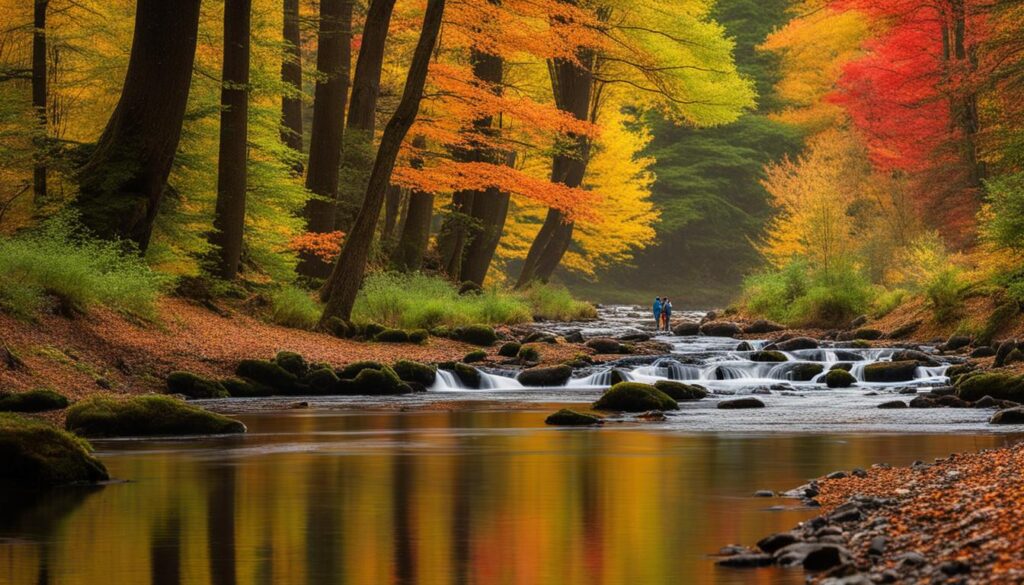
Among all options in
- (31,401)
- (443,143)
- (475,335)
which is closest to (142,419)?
(31,401)

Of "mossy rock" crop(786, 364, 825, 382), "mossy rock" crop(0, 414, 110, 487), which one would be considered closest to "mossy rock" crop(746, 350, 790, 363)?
"mossy rock" crop(786, 364, 825, 382)

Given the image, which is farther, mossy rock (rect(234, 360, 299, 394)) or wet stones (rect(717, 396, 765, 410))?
mossy rock (rect(234, 360, 299, 394))

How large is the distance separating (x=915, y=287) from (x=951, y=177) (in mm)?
2809

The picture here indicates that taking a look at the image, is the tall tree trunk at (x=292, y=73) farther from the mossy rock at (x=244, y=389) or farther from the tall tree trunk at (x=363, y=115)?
the mossy rock at (x=244, y=389)

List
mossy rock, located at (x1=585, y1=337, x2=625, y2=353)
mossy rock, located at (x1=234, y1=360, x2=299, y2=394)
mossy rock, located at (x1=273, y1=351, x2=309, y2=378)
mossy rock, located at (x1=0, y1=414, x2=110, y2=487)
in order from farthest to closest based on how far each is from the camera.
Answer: mossy rock, located at (x1=585, y1=337, x2=625, y2=353) < mossy rock, located at (x1=273, y1=351, x2=309, y2=378) < mossy rock, located at (x1=234, y1=360, x2=299, y2=394) < mossy rock, located at (x1=0, y1=414, x2=110, y2=487)

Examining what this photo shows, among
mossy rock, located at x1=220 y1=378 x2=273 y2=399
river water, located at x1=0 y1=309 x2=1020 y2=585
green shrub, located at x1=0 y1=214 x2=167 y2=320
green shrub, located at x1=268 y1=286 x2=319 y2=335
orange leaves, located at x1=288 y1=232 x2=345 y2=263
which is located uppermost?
orange leaves, located at x1=288 y1=232 x2=345 y2=263

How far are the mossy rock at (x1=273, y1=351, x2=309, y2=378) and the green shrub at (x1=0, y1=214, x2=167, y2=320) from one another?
6.06 ft

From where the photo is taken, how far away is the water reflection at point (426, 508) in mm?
6922

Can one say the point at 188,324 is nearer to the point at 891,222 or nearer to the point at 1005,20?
the point at 1005,20

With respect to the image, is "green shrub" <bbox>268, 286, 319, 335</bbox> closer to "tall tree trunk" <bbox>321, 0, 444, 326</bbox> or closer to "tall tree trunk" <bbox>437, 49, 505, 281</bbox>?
"tall tree trunk" <bbox>321, 0, 444, 326</bbox>

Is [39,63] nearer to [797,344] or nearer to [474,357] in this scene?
[474,357]

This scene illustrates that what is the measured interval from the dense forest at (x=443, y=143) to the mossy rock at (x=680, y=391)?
20.5ft

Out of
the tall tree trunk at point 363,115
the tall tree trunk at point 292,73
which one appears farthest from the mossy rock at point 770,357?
the tall tree trunk at point 292,73

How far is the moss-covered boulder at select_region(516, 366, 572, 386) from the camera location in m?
21.4
